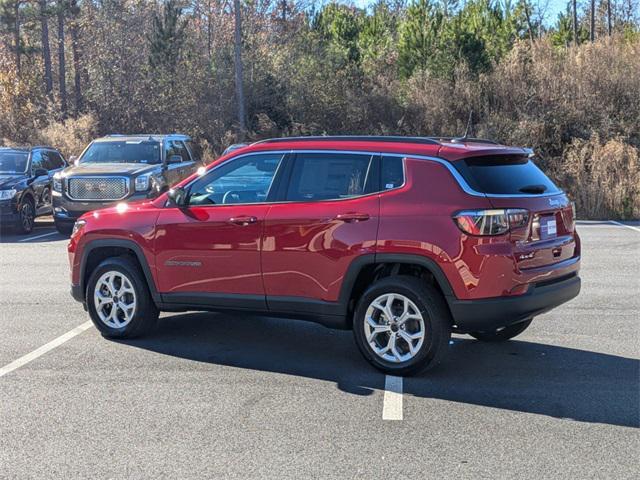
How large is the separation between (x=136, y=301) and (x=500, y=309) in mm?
3295

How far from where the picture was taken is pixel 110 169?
14.8 m

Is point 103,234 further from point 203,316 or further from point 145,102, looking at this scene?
point 145,102

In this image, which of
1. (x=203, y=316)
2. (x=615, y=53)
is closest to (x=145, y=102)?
(x=615, y=53)

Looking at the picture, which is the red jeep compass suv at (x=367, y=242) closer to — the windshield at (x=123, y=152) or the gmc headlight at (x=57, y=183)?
the gmc headlight at (x=57, y=183)

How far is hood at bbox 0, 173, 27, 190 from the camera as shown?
49.9ft

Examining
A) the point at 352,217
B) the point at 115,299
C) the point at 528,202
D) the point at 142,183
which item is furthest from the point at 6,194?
the point at 528,202

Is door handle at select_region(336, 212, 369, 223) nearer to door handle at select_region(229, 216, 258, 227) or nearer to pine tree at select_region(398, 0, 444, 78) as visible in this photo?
door handle at select_region(229, 216, 258, 227)

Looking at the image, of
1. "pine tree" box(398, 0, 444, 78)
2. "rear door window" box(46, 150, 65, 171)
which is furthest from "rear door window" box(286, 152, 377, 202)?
"pine tree" box(398, 0, 444, 78)

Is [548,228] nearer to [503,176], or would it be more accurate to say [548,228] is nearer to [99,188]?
[503,176]

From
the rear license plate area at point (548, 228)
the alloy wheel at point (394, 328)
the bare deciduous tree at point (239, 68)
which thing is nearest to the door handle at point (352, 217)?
the alloy wheel at point (394, 328)

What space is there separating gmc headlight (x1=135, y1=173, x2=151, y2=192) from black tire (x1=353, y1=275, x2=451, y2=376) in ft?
30.5

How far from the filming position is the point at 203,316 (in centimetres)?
818

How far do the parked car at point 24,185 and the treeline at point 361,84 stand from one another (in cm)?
963

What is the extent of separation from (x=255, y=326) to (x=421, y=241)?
2569 millimetres
